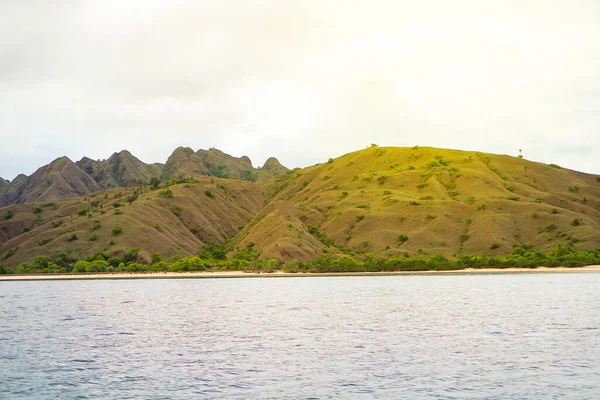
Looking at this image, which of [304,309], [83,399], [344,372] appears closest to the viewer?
[83,399]

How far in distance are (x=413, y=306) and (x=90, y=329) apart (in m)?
42.8

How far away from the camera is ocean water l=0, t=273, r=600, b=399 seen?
36.0m

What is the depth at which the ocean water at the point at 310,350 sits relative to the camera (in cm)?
3597

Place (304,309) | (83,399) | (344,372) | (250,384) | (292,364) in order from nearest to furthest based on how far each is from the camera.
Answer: (83,399) < (250,384) < (344,372) < (292,364) < (304,309)

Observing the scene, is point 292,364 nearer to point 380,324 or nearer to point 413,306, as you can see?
point 380,324

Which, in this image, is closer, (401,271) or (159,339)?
(159,339)

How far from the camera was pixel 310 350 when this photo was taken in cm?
5006

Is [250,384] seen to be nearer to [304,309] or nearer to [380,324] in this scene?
[380,324]

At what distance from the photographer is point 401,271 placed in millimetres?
191250

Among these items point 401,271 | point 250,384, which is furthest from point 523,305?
point 401,271

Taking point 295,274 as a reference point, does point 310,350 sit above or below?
below

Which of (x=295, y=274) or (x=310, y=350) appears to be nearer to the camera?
(x=310, y=350)

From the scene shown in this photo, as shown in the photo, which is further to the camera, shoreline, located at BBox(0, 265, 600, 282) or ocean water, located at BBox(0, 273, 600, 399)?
shoreline, located at BBox(0, 265, 600, 282)

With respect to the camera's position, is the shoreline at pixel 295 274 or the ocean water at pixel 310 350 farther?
the shoreline at pixel 295 274
